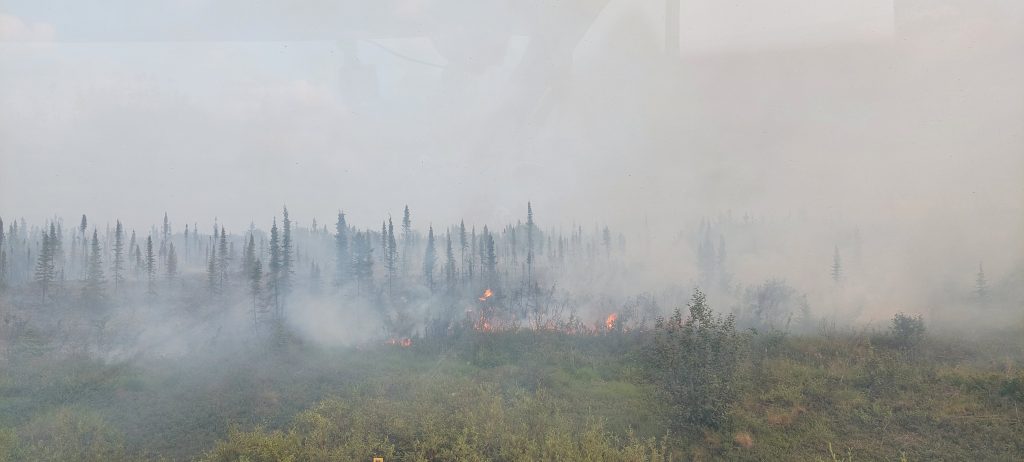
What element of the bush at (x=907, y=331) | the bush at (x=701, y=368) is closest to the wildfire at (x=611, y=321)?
the bush at (x=907, y=331)

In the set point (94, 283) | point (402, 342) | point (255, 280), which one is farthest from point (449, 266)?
point (94, 283)

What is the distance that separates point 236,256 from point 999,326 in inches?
2474

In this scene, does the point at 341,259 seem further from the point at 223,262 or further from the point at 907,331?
the point at 907,331

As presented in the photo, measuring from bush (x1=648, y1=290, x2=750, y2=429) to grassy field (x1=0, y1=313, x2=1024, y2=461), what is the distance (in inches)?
6.9

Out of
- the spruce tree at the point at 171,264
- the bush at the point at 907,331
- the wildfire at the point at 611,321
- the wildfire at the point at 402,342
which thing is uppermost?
the spruce tree at the point at 171,264

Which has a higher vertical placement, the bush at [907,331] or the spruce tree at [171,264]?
the spruce tree at [171,264]

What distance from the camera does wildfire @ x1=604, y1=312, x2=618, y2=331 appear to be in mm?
36891

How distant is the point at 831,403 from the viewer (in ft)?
54.6

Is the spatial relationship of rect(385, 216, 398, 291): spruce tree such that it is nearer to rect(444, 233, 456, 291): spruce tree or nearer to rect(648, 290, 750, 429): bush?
rect(444, 233, 456, 291): spruce tree

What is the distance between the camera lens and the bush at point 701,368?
15.2 m

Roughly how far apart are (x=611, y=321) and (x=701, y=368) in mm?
22159

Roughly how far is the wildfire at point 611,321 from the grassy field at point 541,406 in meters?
5.03

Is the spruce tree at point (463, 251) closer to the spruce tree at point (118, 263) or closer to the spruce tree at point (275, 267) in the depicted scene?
the spruce tree at point (275, 267)

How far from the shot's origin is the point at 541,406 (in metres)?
16.9
